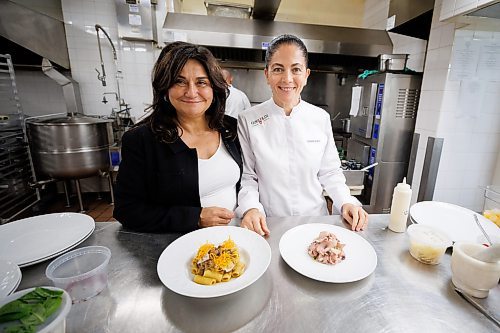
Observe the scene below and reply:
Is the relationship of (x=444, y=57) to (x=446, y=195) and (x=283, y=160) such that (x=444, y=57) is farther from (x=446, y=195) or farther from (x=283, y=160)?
(x=283, y=160)

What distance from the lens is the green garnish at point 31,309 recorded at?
0.47 m

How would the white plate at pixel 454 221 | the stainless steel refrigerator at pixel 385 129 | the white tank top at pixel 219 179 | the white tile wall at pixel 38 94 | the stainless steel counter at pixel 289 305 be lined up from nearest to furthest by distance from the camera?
the stainless steel counter at pixel 289 305 < the white plate at pixel 454 221 < the white tank top at pixel 219 179 < the stainless steel refrigerator at pixel 385 129 < the white tile wall at pixel 38 94

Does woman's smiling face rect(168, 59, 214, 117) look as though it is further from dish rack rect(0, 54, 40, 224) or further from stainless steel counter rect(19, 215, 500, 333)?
dish rack rect(0, 54, 40, 224)

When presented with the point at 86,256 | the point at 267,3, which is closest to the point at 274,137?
the point at 86,256

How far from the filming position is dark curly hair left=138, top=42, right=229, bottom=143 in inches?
42.2

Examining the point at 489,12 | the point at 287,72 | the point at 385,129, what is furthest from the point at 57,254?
the point at 385,129

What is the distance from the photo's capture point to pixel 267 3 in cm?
284

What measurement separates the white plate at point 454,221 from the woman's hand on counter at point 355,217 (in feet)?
0.64

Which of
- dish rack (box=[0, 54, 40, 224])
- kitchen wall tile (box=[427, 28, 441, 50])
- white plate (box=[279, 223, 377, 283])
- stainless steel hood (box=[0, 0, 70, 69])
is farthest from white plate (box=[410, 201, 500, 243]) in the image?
stainless steel hood (box=[0, 0, 70, 69])

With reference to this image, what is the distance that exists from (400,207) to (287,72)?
797mm

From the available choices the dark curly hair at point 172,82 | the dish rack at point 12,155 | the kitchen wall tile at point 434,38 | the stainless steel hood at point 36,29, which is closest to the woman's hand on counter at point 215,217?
the dark curly hair at point 172,82

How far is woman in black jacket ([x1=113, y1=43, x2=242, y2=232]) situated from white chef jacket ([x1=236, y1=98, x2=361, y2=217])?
0.52 ft

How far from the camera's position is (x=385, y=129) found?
9.23 ft

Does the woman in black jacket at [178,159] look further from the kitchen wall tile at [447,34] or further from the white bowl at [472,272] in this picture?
the kitchen wall tile at [447,34]
